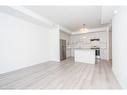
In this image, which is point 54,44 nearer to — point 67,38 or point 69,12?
point 67,38

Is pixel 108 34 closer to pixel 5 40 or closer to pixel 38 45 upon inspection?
pixel 38 45

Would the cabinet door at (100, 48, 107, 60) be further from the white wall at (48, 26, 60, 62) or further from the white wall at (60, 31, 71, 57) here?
the white wall at (48, 26, 60, 62)

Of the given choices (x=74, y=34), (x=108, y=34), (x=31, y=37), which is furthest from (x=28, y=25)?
(x=108, y=34)

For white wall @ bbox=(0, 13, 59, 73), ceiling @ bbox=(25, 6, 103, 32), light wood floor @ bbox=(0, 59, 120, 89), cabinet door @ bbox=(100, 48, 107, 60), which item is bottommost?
light wood floor @ bbox=(0, 59, 120, 89)

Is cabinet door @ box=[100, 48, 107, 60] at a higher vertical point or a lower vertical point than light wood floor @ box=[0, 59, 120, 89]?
higher

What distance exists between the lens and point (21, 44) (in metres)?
4.62

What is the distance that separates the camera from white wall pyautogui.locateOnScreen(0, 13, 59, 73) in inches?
151

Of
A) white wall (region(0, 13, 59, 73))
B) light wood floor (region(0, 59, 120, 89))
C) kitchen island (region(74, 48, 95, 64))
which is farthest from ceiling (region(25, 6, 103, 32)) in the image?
light wood floor (region(0, 59, 120, 89))

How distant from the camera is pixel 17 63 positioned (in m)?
4.39

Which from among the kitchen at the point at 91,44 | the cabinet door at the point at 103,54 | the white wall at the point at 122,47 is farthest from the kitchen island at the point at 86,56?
the white wall at the point at 122,47

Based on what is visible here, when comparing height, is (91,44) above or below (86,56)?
above

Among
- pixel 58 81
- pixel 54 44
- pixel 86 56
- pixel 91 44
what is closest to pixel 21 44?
pixel 54 44

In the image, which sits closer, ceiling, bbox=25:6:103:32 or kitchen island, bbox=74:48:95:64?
ceiling, bbox=25:6:103:32

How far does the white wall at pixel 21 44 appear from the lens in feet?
12.5
